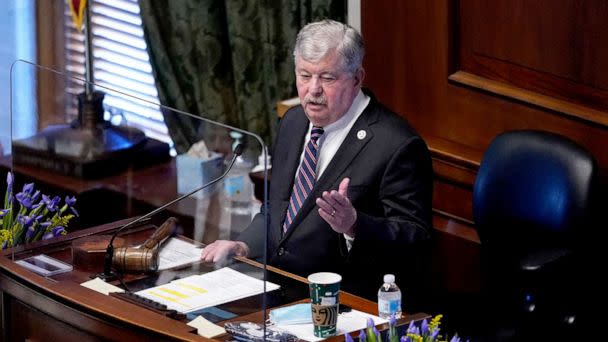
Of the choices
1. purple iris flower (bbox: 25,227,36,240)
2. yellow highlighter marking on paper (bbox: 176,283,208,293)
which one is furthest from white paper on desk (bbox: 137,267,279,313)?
purple iris flower (bbox: 25,227,36,240)

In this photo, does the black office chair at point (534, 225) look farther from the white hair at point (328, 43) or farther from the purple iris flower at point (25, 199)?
the purple iris flower at point (25, 199)

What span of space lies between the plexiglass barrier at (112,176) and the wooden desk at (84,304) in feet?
0.03

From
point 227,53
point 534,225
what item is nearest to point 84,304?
point 534,225

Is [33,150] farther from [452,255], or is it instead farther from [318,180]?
[452,255]

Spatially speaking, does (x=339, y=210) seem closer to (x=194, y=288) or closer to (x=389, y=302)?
(x=389, y=302)

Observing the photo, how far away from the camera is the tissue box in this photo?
11.5 ft

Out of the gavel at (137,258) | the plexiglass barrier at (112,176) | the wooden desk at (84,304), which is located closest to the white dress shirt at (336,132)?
the plexiglass barrier at (112,176)

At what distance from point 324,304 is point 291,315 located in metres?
0.16

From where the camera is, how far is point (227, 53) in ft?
18.9

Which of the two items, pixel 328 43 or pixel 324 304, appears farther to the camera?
pixel 328 43

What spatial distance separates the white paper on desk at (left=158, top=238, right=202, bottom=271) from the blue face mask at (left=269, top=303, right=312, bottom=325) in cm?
32

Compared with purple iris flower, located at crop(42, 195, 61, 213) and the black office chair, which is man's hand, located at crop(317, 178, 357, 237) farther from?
purple iris flower, located at crop(42, 195, 61, 213)

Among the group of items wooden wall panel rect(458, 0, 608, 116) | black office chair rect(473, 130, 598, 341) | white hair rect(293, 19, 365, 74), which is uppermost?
white hair rect(293, 19, 365, 74)

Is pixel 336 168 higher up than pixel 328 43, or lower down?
lower down
